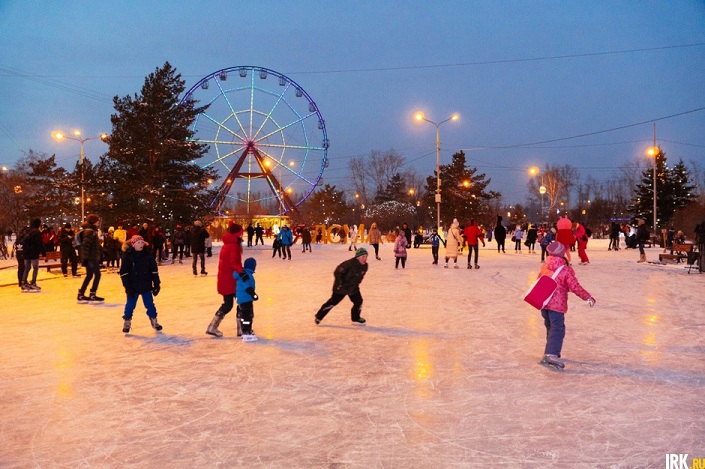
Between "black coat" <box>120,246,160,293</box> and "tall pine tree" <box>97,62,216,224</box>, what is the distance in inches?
789

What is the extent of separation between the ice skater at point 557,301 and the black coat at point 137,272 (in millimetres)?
4767

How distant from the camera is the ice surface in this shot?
3.79 m

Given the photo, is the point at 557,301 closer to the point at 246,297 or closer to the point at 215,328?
the point at 246,297

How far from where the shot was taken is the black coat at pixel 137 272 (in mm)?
7688

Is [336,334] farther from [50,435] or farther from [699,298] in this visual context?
[699,298]

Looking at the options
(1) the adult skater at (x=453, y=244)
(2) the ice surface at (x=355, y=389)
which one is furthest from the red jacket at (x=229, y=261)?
(1) the adult skater at (x=453, y=244)

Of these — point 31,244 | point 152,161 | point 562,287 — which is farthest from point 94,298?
point 152,161

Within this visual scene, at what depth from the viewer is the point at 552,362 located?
19.4ft

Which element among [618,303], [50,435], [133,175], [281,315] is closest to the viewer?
[50,435]

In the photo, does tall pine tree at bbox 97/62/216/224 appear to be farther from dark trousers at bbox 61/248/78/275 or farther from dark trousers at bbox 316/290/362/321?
dark trousers at bbox 316/290/362/321

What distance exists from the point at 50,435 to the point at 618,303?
914 centimetres

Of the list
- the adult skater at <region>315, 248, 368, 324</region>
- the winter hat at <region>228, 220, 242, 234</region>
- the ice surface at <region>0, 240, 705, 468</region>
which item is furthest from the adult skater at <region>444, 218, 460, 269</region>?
the winter hat at <region>228, 220, 242, 234</region>

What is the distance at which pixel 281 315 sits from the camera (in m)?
9.23

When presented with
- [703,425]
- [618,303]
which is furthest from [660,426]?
[618,303]
